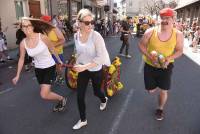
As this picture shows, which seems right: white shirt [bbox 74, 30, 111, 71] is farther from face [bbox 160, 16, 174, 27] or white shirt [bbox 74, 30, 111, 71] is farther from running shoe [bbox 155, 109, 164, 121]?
running shoe [bbox 155, 109, 164, 121]

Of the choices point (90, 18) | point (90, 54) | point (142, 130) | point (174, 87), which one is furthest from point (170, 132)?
point (174, 87)

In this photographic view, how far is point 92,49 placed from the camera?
383 cm

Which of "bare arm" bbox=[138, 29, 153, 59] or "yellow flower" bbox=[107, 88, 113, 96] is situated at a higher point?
"bare arm" bbox=[138, 29, 153, 59]

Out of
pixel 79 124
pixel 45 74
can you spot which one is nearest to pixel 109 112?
pixel 79 124

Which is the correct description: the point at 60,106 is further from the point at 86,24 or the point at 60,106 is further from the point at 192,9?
the point at 192,9

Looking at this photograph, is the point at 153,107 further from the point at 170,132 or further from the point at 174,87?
the point at 174,87

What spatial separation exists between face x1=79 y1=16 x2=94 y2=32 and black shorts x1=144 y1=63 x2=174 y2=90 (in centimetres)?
130

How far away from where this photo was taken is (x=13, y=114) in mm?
4930

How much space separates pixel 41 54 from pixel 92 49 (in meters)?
0.91

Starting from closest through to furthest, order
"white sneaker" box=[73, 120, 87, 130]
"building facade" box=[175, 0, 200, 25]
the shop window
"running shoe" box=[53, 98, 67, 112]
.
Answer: "white sneaker" box=[73, 120, 87, 130]
"running shoe" box=[53, 98, 67, 112]
the shop window
"building facade" box=[175, 0, 200, 25]

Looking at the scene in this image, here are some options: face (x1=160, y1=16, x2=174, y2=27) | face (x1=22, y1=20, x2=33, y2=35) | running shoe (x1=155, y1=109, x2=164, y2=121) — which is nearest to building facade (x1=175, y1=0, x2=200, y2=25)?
running shoe (x1=155, y1=109, x2=164, y2=121)

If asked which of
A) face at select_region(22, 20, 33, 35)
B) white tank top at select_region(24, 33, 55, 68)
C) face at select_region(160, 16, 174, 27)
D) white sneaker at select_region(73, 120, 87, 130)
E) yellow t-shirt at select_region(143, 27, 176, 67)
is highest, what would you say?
face at select_region(160, 16, 174, 27)

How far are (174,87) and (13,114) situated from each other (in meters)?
3.93

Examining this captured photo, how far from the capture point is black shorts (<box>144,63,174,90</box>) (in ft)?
14.0
